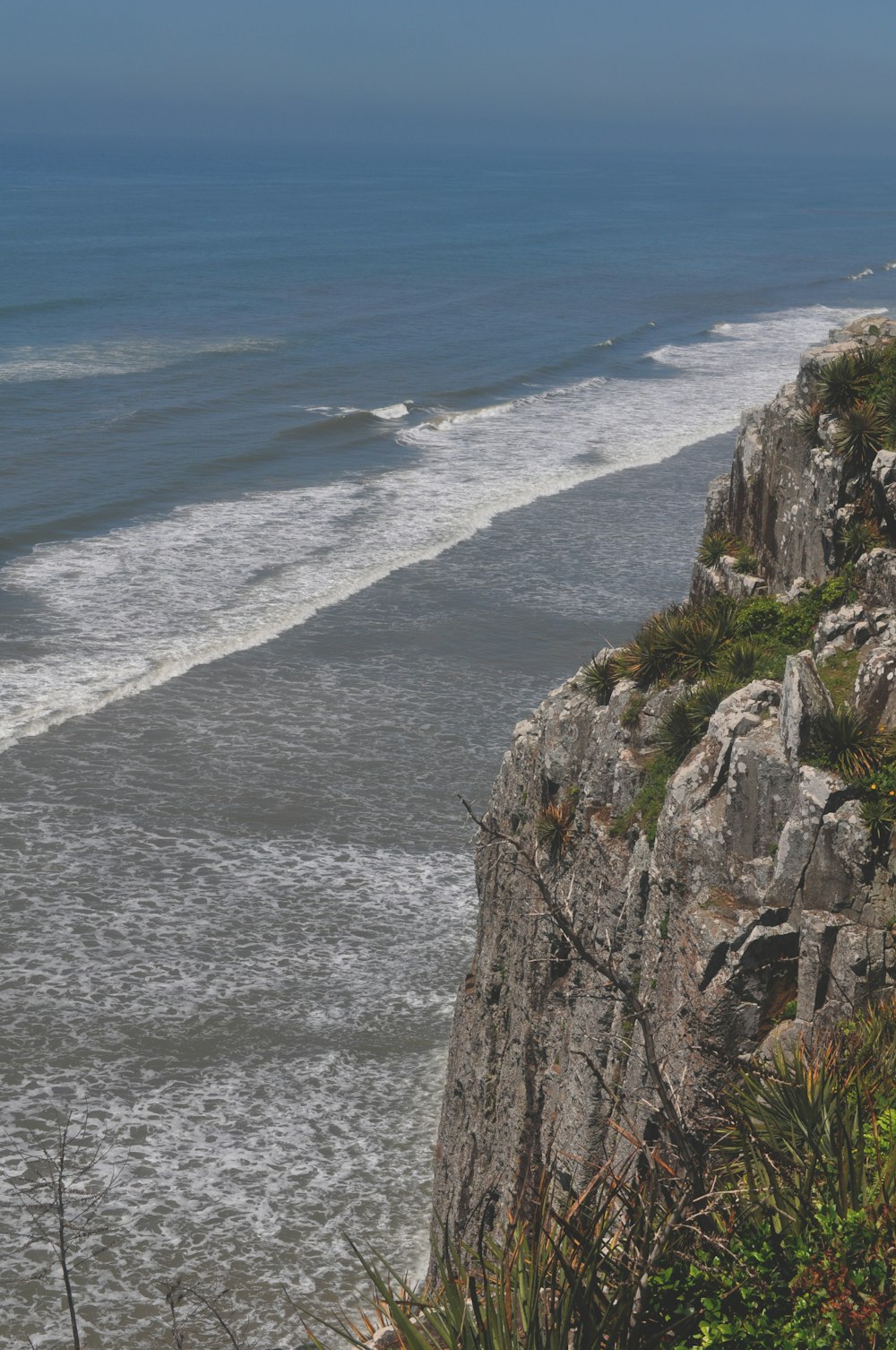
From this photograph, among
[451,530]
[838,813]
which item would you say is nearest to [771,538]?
[838,813]

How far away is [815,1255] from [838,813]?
3318 millimetres

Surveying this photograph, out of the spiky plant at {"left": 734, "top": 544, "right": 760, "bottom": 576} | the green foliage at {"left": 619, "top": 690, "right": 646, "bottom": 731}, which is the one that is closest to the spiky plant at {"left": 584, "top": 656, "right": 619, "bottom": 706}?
the green foliage at {"left": 619, "top": 690, "right": 646, "bottom": 731}

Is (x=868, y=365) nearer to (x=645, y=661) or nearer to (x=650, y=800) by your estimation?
(x=645, y=661)

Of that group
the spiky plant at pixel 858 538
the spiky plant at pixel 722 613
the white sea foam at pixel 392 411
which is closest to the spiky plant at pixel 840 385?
the spiky plant at pixel 858 538

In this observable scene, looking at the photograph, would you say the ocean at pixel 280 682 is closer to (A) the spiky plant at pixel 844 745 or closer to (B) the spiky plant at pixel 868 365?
(A) the spiky plant at pixel 844 745

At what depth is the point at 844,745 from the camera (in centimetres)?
1027

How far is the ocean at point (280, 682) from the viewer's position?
1591cm

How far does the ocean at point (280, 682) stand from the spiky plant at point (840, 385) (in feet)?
30.7

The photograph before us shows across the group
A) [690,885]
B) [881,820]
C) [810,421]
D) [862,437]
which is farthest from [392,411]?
[881,820]

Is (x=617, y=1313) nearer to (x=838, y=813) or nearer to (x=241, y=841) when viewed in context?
(x=838, y=813)

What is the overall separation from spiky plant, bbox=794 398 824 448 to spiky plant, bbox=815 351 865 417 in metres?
0.10

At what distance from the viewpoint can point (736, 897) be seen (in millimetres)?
10500

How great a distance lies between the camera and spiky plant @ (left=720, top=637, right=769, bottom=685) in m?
12.7

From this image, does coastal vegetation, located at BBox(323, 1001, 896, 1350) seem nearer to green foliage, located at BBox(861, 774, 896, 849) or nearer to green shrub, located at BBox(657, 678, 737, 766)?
green foliage, located at BBox(861, 774, 896, 849)
